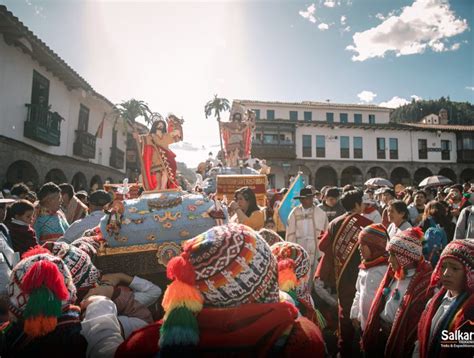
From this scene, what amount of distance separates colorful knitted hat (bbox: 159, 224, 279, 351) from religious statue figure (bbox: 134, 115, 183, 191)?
3.15 metres

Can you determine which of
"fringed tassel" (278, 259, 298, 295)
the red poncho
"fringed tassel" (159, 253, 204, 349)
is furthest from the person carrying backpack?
"fringed tassel" (159, 253, 204, 349)

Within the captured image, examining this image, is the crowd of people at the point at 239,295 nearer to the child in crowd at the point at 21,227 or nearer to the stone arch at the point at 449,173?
the child in crowd at the point at 21,227

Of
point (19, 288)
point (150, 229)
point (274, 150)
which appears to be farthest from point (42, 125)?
point (274, 150)

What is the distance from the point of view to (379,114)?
108ft

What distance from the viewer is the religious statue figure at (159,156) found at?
4.34 m

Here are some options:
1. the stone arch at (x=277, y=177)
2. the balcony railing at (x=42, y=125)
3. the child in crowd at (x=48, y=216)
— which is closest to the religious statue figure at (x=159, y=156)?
the child in crowd at (x=48, y=216)

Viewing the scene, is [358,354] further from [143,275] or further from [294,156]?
[294,156]

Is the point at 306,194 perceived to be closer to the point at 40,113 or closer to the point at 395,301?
the point at 395,301

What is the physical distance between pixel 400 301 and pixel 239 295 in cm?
202

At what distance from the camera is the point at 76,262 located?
2.01m

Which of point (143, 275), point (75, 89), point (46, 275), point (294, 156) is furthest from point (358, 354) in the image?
point (294, 156)

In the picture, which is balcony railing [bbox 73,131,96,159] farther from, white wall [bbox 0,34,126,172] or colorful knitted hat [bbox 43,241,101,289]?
colorful knitted hat [bbox 43,241,101,289]

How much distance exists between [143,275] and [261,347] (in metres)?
1.70

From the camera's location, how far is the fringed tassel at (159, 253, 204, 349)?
1.18m
